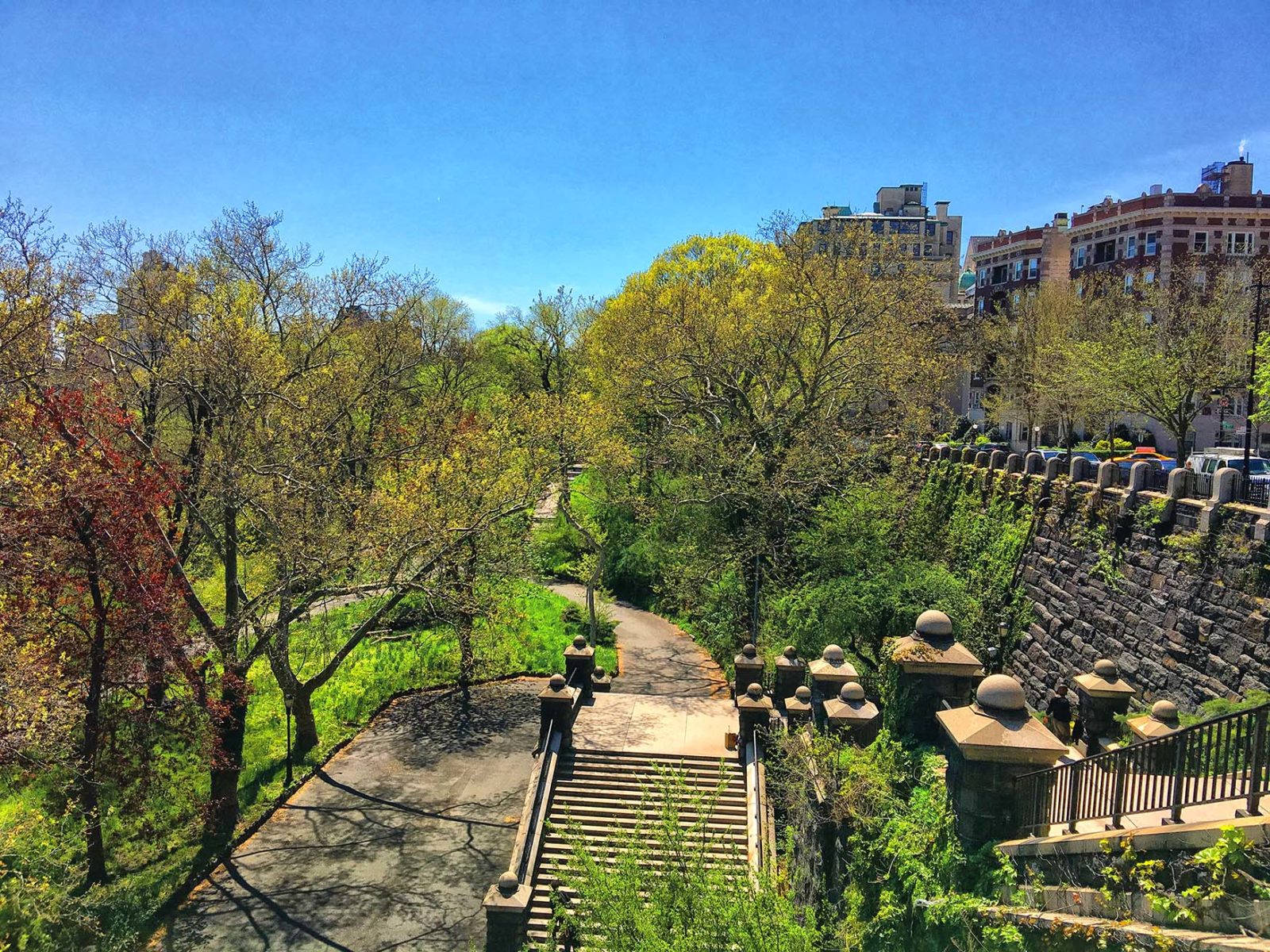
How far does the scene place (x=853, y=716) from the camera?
10.4m

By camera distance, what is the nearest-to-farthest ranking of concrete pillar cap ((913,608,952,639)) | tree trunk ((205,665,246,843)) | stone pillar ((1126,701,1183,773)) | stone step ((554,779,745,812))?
stone pillar ((1126,701,1183,773)), concrete pillar cap ((913,608,952,639)), stone step ((554,779,745,812)), tree trunk ((205,665,246,843))

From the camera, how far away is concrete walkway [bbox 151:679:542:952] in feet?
43.5

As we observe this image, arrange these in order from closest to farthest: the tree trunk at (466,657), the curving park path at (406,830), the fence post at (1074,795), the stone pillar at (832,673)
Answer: the fence post at (1074,795), the stone pillar at (832,673), the curving park path at (406,830), the tree trunk at (466,657)

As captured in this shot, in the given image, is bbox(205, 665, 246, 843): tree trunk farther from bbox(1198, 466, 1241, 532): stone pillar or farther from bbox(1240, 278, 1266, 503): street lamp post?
bbox(1240, 278, 1266, 503): street lamp post

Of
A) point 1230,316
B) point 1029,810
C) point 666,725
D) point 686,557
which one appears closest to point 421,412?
point 686,557

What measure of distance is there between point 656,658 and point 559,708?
35.2ft

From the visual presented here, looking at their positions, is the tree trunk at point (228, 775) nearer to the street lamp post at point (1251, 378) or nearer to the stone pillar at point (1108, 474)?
the stone pillar at point (1108, 474)

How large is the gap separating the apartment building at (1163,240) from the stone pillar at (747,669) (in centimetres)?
3303

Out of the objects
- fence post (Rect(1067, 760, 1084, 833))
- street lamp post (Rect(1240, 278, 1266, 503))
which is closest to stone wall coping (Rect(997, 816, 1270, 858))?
fence post (Rect(1067, 760, 1084, 833))

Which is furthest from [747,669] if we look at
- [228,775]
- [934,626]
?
[228,775]

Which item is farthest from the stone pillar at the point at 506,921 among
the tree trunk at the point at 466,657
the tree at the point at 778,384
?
the tree at the point at 778,384

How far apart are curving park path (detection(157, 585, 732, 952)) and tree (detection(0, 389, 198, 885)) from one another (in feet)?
9.74

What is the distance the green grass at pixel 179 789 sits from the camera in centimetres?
1141

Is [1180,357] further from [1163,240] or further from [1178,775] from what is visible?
[1178,775]
